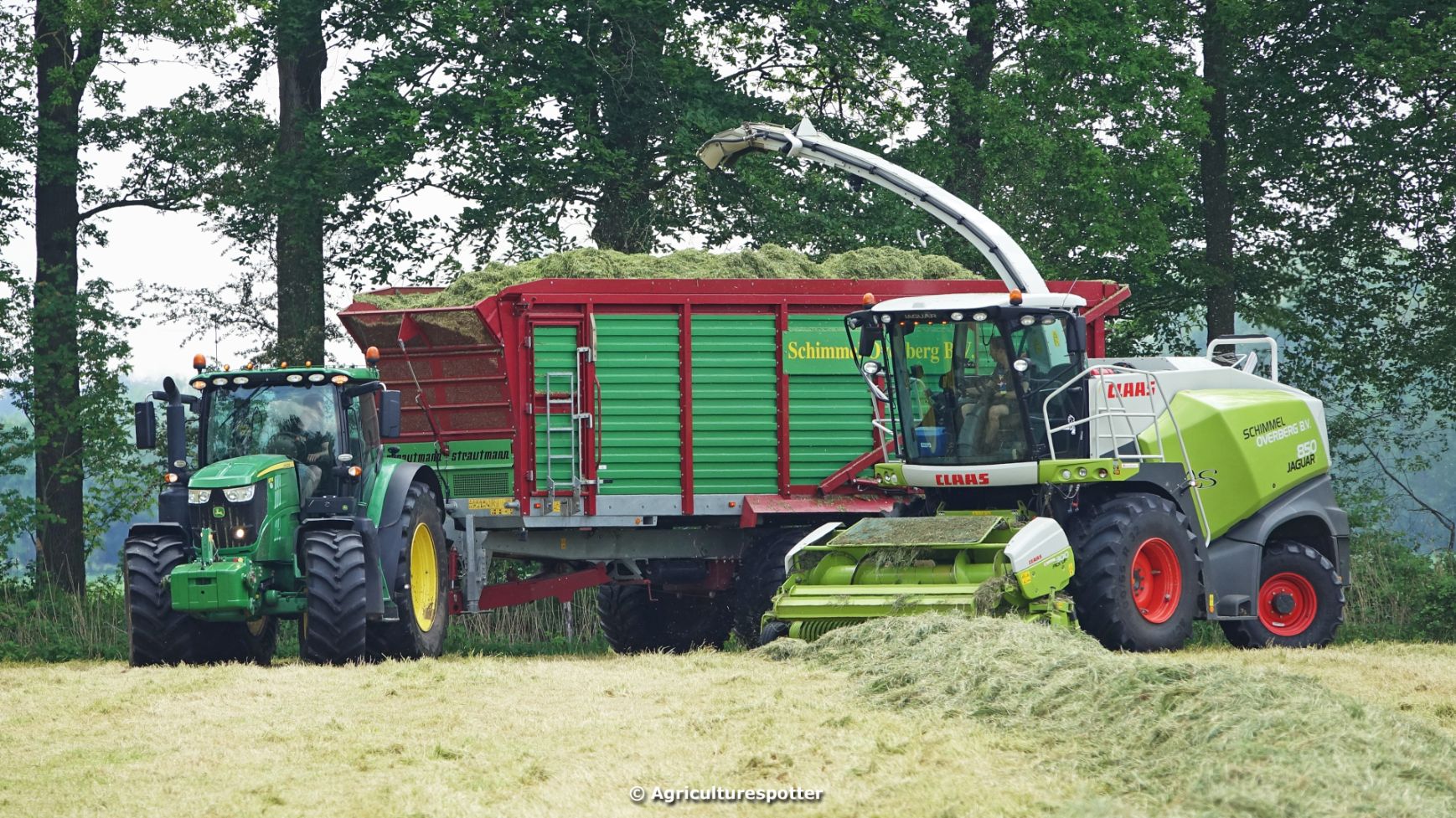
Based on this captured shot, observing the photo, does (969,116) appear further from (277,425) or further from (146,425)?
(146,425)

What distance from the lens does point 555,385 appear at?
48.6ft

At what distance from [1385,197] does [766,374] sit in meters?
13.3

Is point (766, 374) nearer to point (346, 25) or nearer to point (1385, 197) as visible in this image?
point (346, 25)

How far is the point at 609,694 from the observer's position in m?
10.2

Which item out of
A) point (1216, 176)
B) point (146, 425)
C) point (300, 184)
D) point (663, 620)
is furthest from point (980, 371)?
point (1216, 176)

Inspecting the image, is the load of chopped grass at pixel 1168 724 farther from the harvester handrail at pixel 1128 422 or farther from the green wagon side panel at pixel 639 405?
the green wagon side panel at pixel 639 405

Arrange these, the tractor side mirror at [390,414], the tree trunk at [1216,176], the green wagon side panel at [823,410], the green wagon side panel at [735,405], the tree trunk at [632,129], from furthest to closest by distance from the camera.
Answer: the tree trunk at [1216,176]
the tree trunk at [632,129]
the green wagon side panel at [823,410]
the green wagon side panel at [735,405]
the tractor side mirror at [390,414]

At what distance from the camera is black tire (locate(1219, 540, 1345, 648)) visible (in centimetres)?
1412

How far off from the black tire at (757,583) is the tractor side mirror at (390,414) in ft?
11.1

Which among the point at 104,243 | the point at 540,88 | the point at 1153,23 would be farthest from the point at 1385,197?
the point at 104,243

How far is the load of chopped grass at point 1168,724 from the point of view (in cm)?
654

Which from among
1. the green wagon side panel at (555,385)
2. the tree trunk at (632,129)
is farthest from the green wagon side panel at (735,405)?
the tree trunk at (632,129)

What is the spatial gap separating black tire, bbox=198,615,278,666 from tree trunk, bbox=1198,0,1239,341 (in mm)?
15317

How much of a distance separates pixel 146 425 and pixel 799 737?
653 centimetres
